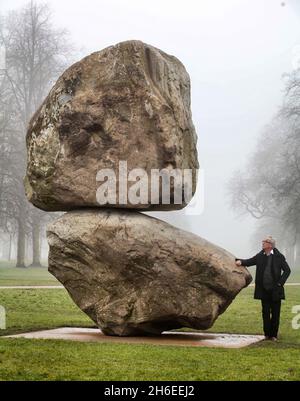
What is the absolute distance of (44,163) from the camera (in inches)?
533

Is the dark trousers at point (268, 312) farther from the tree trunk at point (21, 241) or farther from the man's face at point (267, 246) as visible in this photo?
the tree trunk at point (21, 241)

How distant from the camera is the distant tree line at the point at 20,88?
3775 centimetres

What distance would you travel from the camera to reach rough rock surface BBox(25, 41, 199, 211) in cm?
1318

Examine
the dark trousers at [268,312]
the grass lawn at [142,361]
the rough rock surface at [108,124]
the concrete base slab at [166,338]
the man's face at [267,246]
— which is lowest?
the concrete base slab at [166,338]

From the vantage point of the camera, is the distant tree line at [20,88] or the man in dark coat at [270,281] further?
the distant tree line at [20,88]

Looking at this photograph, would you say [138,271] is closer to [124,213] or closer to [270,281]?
[124,213]

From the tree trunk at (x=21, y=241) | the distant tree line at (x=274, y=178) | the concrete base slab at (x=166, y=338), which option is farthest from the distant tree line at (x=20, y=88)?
the concrete base slab at (x=166, y=338)

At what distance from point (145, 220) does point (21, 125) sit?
95.6 ft

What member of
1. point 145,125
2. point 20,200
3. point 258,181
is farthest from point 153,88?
point 258,181

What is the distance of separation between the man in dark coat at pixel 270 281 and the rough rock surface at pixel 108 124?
2333 mm

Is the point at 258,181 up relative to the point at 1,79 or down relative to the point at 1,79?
down

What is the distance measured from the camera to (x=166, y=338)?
1370 centimetres

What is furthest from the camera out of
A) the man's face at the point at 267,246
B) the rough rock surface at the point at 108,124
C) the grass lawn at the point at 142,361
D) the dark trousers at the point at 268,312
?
the man's face at the point at 267,246

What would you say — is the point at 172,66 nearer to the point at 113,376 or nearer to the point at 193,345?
the point at 193,345
